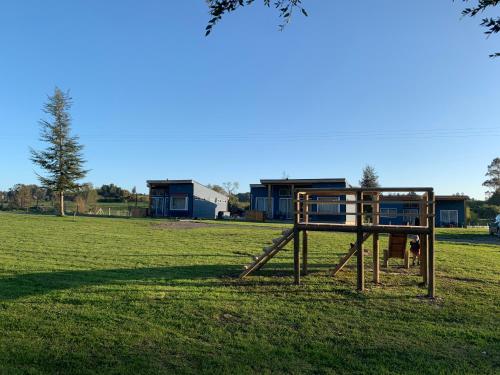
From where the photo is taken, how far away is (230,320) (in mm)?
6641

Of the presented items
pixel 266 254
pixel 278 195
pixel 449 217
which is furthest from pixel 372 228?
pixel 449 217

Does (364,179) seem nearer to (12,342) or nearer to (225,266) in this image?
(225,266)

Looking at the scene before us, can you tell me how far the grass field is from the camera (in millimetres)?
5062

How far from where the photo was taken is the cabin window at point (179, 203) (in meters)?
47.2

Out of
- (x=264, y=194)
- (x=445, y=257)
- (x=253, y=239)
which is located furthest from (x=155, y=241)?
(x=264, y=194)

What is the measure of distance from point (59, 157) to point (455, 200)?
38339 millimetres

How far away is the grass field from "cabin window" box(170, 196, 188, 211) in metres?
35.7

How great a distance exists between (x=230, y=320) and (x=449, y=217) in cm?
4335

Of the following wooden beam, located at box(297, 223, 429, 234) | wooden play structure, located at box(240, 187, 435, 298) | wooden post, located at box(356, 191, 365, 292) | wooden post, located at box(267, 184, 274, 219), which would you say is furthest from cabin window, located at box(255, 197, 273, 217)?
wooden post, located at box(356, 191, 365, 292)

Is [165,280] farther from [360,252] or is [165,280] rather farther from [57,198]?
[57,198]

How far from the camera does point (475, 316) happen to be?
23.5ft

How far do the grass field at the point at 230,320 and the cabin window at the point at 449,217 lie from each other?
36023 mm

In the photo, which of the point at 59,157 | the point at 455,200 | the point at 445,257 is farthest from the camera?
the point at 455,200

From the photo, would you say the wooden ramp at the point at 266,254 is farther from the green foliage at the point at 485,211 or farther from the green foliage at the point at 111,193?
the green foliage at the point at 111,193
